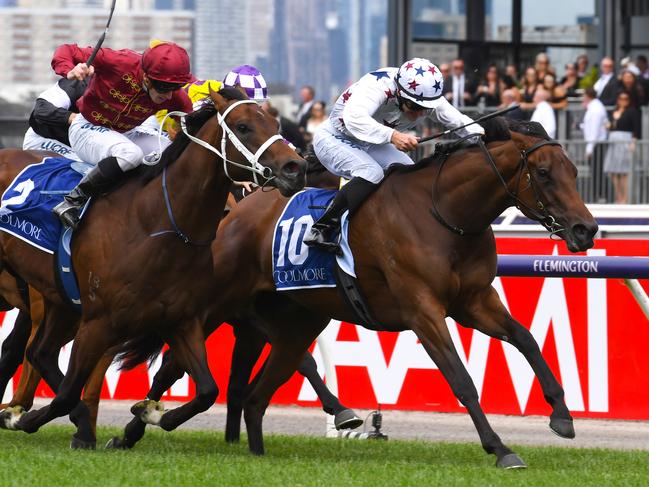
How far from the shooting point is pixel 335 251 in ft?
27.0

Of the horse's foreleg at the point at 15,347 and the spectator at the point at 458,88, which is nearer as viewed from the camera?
the horse's foreleg at the point at 15,347

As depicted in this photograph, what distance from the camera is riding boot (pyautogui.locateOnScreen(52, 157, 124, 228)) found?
313 inches

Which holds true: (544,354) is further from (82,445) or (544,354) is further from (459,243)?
(82,445)

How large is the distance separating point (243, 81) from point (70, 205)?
6.36 ft

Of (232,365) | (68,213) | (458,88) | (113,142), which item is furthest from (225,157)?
(458,88)

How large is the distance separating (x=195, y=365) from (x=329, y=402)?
1583mm

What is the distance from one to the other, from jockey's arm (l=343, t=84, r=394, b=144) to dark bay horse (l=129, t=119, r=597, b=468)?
0.92 feet

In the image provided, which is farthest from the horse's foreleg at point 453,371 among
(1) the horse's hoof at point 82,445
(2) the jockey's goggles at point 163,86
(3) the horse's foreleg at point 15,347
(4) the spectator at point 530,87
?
(4) the spectator at point 530,87

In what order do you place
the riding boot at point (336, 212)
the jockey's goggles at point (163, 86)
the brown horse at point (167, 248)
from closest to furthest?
the brown horse at point (167, 248), the jockey's goggles at point (163, 86), the riding boot at point (336, 212)

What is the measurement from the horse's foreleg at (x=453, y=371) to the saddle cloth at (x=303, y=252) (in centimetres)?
67

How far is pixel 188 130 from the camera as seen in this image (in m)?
7.74

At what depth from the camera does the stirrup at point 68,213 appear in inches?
313

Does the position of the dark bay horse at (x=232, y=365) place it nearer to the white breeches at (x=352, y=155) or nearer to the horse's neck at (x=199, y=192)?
the white breeches at (x=352, y=155)

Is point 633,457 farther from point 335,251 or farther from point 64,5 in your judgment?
point 64,5
